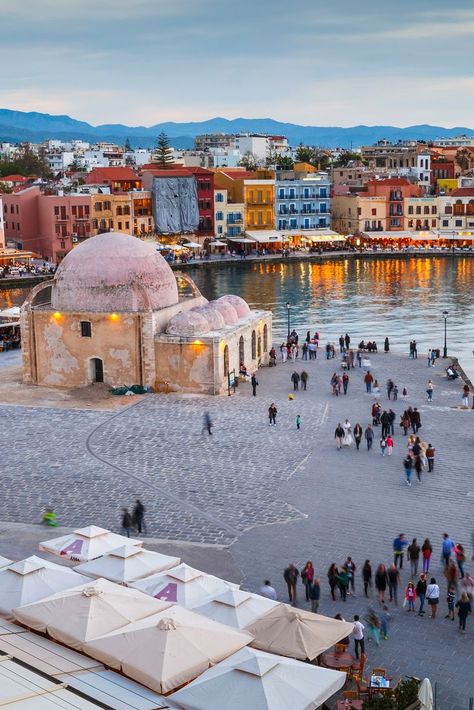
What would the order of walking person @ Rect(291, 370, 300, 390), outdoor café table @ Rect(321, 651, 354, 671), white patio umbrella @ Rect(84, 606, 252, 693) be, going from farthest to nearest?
walking person @ Rect(291, 370, 300, 390)
outdoor café table @ Rect(321, 651, 354, 671)
white patio umbrella @ Rect(84, 606, 252, 693)

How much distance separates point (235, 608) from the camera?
624 inches

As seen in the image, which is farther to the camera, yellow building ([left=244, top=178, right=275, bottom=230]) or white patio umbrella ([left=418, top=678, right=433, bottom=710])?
yellow building ([left=244, top=178, right=275, bottom=230])

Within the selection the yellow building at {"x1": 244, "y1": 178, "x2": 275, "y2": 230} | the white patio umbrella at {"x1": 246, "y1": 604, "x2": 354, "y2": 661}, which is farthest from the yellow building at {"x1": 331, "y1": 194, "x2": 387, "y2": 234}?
the white patio umbrella at {"x1": 246, "y1": 604, "x2": 354, "y2": 661}

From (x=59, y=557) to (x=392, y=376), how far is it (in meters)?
22.8

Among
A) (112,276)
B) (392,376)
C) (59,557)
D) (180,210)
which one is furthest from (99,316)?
(180,210)

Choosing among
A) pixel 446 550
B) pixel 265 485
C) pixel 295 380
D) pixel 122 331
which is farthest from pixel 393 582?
pixel 122 331

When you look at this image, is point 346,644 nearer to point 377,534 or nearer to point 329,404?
point 377,534

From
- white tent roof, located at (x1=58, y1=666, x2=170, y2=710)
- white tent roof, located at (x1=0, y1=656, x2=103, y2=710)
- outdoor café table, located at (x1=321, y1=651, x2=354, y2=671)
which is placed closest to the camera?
white tent roof, located at (x1=0, y1=656, x2=103, y2=710)

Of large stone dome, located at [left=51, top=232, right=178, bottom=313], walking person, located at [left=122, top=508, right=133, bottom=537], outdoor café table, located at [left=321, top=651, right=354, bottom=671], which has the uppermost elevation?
large stone dome, located at [left=51, top=232, right=178, bottom=313]

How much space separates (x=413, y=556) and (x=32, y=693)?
10.9m

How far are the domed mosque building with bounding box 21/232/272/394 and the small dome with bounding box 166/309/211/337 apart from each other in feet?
0.12

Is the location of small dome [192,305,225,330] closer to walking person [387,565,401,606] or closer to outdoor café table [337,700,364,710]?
walking person [387,565,401,606]

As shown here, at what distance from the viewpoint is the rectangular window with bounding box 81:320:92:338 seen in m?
37.3

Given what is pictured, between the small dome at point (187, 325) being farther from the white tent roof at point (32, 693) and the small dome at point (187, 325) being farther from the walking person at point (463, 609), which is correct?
the white tent roof at point (32, 693)
